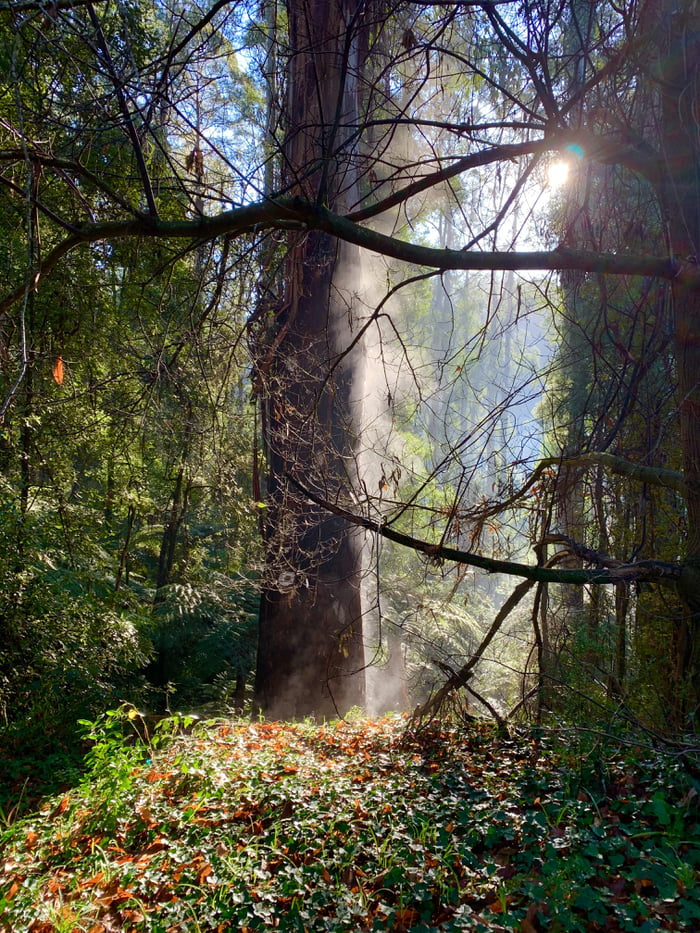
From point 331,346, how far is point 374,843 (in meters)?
4.92

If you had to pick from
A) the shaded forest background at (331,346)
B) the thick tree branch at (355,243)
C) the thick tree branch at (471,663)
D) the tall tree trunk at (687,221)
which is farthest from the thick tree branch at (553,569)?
the thick tree branch at (355,243)

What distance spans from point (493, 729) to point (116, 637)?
4458 mm

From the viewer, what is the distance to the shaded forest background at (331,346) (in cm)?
326

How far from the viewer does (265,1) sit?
4051 millimetres

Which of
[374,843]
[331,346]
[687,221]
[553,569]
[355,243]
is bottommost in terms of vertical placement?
[374,843]

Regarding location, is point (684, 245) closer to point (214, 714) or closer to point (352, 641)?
point (352, 641)

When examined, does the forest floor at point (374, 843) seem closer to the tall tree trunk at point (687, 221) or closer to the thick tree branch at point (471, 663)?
the thick tree branch at point (471, 663)

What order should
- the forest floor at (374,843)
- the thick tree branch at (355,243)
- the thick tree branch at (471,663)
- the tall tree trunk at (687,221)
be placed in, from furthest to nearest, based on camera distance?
1. the thick tree branch at (471,663)
2. the tall tree trunk at (687,221)
3. the thick tree branch at (355,243)
4. the forest floor at (374,843)

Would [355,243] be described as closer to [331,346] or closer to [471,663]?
[471,663]

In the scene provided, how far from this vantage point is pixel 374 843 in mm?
3162

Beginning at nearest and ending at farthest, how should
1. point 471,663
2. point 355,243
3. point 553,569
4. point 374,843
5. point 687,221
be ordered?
point 355,243 → point 374,843 → point 687,221 → point 553,569 → point 471,663

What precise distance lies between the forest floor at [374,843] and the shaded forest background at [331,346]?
48 centimetres

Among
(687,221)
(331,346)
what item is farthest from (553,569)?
(331,346)

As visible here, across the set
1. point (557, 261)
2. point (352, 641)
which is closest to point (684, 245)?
point (557, 261)
